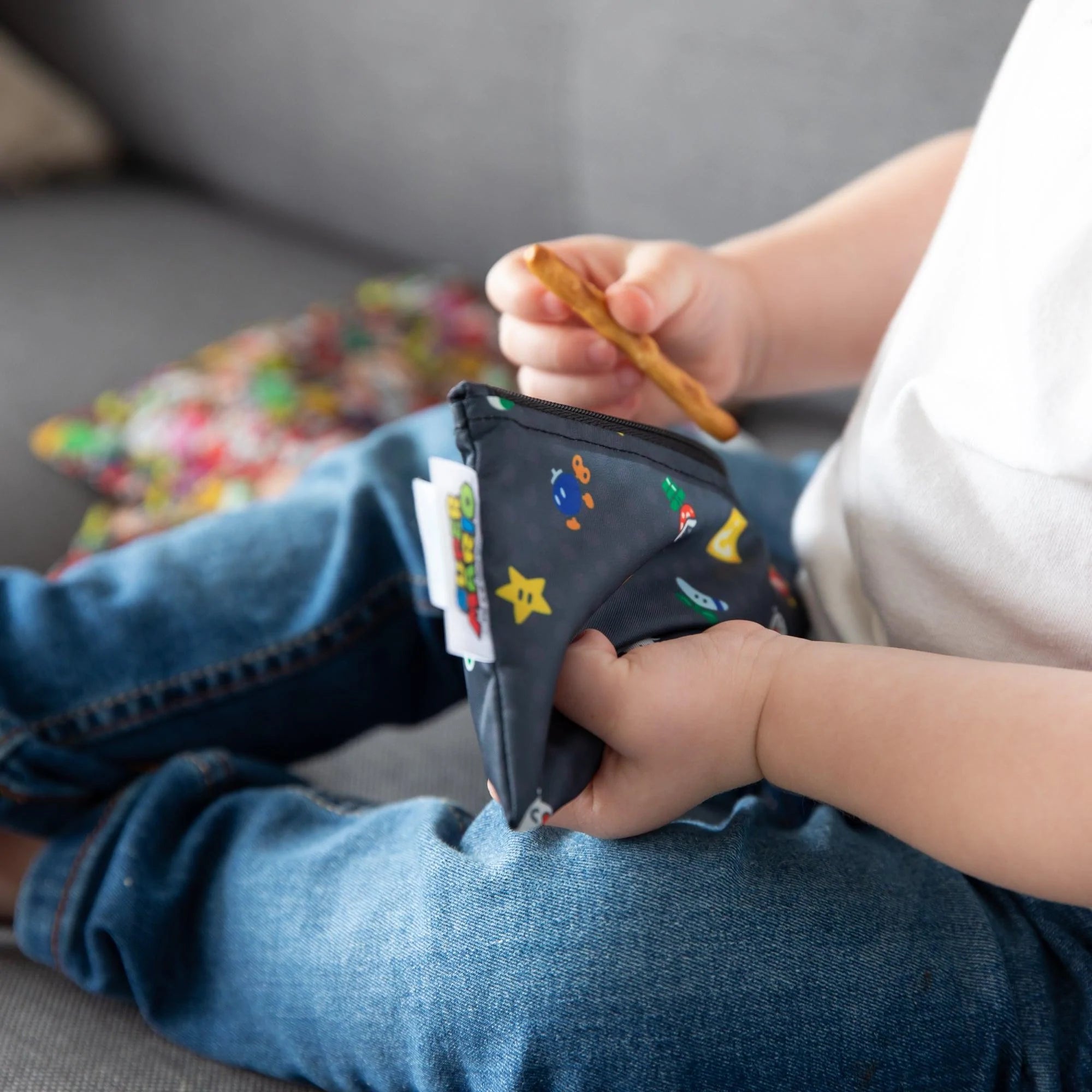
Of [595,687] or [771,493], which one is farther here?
[771,493]

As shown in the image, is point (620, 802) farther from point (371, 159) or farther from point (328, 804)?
point (371, 159)

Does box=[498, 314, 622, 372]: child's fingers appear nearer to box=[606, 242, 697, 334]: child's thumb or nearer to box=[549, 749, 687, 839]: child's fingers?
box=[606, 242, 697, 334]: child's thumb

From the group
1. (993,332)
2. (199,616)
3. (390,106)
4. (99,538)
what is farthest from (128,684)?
(390,106)

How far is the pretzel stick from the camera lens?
0.42 m

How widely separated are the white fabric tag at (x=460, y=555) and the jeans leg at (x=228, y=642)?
22cm

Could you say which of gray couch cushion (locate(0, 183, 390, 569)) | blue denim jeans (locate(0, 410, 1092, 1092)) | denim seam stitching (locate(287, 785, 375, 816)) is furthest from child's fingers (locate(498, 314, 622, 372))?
gray couch cushion (locate(0, 183, 390, 569))

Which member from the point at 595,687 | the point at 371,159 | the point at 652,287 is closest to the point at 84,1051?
the point at 595,687

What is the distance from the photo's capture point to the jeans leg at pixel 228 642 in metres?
0.52

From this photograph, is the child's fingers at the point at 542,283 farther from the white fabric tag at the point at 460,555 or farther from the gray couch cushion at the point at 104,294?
the gray couch cushion at the point at 104,294

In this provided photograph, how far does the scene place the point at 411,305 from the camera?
1.04 m

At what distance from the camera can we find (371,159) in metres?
1.12

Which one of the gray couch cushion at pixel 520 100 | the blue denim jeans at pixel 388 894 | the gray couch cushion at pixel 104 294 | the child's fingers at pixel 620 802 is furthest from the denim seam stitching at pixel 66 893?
the gray couch cushion at pixel 520 100

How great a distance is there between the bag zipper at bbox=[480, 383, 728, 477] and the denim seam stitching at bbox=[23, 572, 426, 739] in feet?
0.56

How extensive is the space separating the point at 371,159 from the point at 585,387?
73 centimetres
